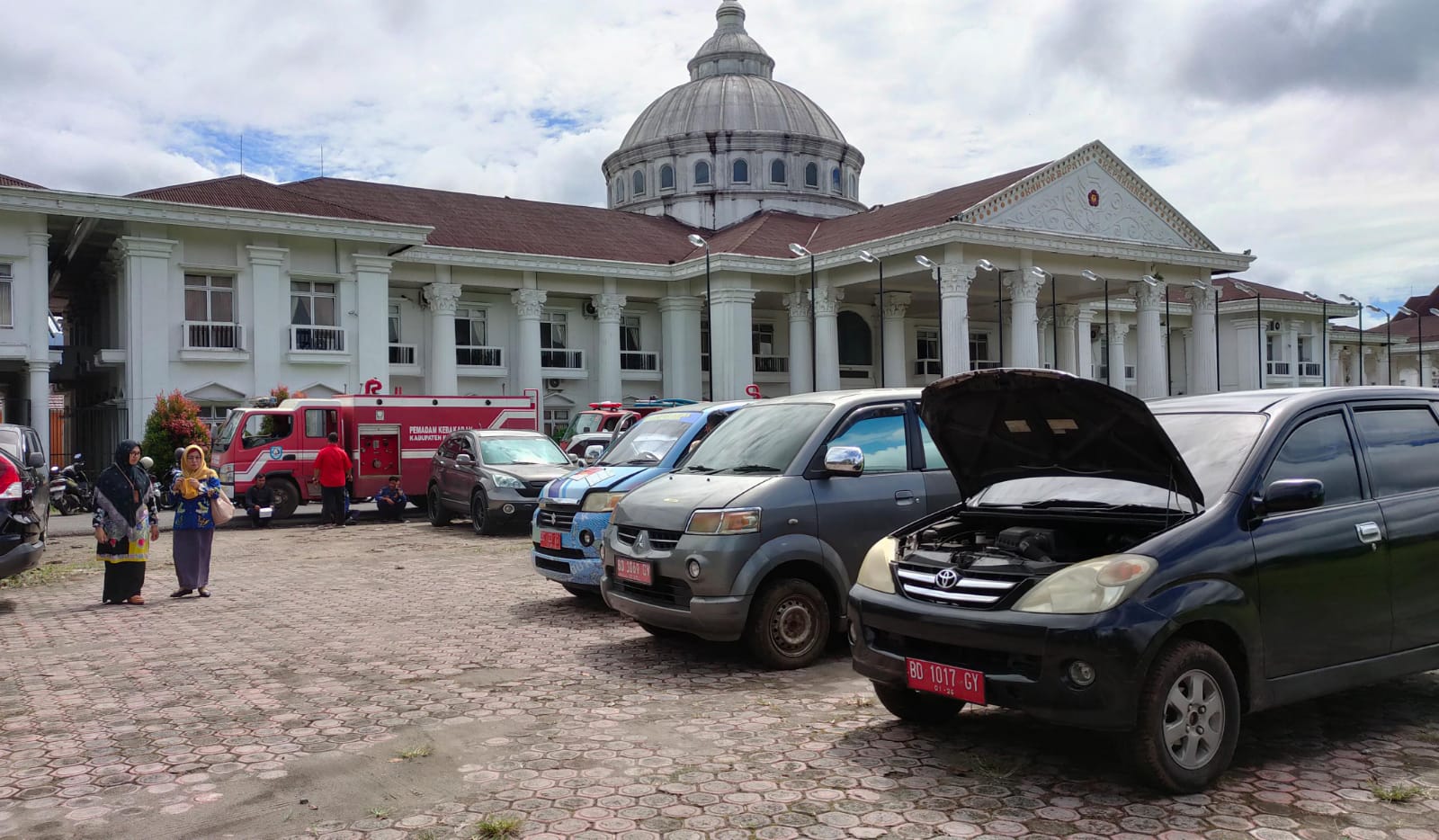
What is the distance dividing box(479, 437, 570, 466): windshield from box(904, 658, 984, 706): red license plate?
1367 centimetres

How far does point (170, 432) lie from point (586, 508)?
19.9m

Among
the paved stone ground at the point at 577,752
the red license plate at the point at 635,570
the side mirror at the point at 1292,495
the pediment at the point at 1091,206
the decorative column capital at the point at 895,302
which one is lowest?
the paved stone ground at the point at 577,752

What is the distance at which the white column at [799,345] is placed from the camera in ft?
141

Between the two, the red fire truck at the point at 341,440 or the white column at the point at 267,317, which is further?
the white column at the point at 267,317

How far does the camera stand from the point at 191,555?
36.3 ft

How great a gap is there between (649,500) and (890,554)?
2.47m

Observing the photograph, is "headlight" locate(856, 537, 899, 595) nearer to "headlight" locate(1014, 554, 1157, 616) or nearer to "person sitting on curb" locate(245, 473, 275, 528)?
"headlight" locate(1014, 554, 1157, 616)

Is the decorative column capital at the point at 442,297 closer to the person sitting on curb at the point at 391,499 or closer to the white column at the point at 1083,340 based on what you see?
the person sitting on curb at the point at 391,499

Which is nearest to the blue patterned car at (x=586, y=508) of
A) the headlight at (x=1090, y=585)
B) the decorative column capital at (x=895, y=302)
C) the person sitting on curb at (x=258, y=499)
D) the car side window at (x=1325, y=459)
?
the headlight at (x=1090, y=585)

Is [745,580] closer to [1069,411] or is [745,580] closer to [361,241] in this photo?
[1069,411]

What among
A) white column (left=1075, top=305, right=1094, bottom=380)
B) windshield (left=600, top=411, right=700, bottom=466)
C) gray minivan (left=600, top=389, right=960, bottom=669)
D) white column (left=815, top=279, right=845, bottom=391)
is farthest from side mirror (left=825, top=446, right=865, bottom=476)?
white column (left=1075, top=305, right=1094, bottom=380)

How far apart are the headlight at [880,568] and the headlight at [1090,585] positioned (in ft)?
2.82

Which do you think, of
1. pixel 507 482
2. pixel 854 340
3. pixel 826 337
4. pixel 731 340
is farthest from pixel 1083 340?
pixel 507 482

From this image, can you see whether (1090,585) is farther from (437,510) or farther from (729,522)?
(437,510)
